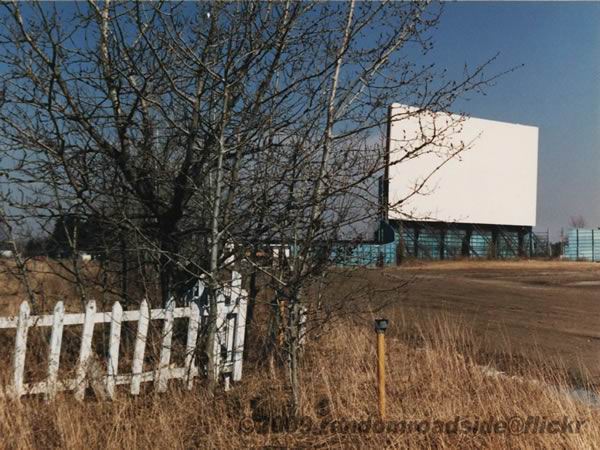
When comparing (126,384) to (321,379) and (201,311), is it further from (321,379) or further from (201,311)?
(321,379)

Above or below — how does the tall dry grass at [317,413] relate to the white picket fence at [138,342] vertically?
below

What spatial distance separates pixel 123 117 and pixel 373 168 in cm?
216

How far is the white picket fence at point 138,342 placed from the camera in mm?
4500

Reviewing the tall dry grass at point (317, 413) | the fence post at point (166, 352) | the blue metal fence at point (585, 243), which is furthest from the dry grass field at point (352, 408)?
the blue metal fence at point (585, 243)

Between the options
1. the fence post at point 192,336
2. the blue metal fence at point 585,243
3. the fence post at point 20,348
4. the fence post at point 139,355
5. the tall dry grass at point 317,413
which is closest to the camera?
the tall dry grass at point 317,413

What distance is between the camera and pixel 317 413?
14.4ft

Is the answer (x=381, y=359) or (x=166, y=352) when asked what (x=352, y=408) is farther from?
(x=166, y=352)

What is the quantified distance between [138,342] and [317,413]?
154cm

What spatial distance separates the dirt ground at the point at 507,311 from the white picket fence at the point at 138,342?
3.37 feet

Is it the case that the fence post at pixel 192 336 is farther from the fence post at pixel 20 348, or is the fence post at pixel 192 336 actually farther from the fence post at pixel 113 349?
the fence post at pixel 20 348

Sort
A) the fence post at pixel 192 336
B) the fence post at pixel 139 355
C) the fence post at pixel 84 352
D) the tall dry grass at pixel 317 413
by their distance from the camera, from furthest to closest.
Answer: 1. the fence post at pixel 192 336
2. the fence post at pixel 139 355
3. the fence post at pixel 84 352
4. the tall dry grass at pixel 317 413

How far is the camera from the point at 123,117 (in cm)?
508

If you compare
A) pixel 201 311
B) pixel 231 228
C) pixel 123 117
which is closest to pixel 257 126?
pixel 231 228

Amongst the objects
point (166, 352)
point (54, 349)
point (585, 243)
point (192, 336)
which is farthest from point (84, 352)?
point (585, 243)
